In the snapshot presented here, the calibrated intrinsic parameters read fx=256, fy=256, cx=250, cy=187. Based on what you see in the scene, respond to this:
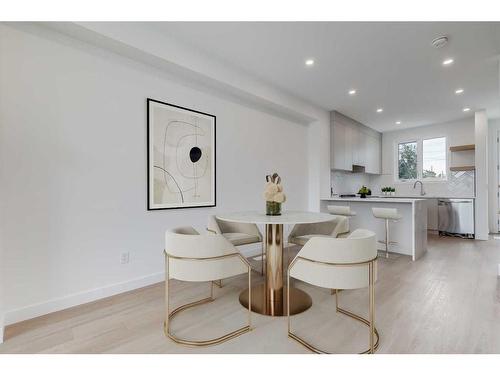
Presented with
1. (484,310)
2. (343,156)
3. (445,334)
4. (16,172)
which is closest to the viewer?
(445,334)

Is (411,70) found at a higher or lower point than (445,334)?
higher

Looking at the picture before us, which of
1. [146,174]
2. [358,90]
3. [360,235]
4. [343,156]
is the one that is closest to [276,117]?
[358,90]

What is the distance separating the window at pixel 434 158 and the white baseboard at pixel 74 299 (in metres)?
6.58

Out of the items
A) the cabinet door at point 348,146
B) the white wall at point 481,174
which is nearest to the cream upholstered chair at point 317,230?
the cabinet door at point 348,146

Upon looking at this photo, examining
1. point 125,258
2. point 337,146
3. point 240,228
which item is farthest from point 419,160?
point 125,258

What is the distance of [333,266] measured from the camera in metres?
1.58

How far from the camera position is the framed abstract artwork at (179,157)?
2.77 m

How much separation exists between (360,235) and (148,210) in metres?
2.10

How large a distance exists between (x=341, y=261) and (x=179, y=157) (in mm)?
2135

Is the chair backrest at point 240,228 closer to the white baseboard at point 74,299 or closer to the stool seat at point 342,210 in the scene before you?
the white baseboard at point 74,299

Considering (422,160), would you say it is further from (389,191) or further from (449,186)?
(389,191)

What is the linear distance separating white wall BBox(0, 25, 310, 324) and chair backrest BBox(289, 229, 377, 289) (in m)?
1.90

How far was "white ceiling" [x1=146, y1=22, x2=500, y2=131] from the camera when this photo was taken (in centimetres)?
249
